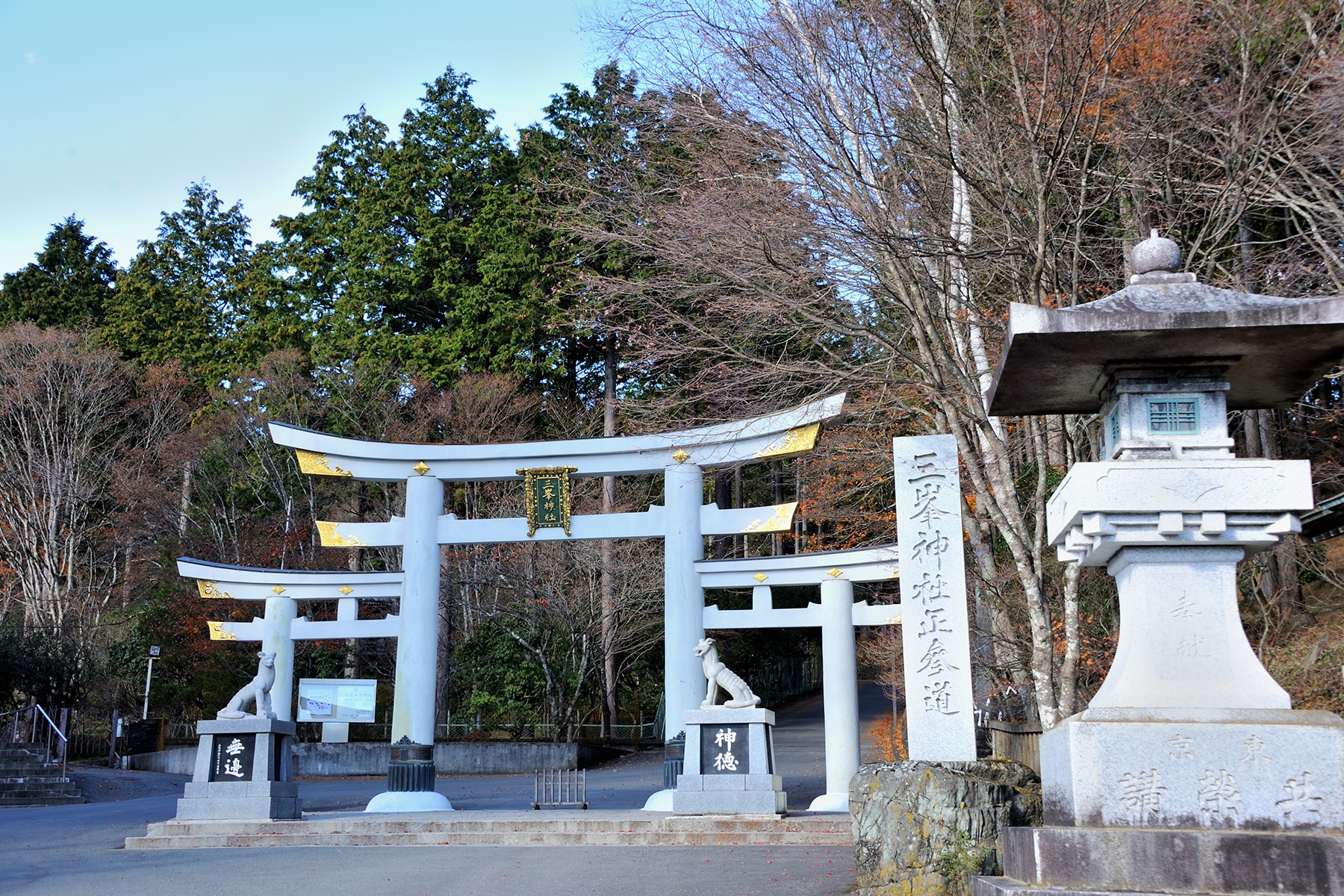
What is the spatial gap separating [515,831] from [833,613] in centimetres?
493

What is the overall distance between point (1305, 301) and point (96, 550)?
93.6 feet

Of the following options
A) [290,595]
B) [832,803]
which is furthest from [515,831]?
[290,595]

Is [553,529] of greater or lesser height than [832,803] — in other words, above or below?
above

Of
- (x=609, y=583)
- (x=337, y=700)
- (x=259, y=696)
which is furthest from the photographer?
(x=609, y=583)

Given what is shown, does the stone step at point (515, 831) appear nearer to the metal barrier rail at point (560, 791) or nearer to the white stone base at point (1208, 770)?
the metal barrier rail at point (560, 791)

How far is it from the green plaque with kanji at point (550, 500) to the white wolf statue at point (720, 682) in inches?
123

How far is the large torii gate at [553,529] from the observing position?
14.0 m

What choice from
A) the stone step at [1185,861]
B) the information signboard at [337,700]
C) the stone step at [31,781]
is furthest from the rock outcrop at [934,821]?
the stone step at [31,781]

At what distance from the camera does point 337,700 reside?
20.0m

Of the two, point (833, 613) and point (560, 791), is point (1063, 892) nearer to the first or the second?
point (833, 613)

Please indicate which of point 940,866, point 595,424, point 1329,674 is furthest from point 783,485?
point 940,866

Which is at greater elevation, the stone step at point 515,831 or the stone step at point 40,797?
the stone step at point 515,831

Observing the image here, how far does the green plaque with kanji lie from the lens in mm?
14711

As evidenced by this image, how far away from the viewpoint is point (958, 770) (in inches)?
291
